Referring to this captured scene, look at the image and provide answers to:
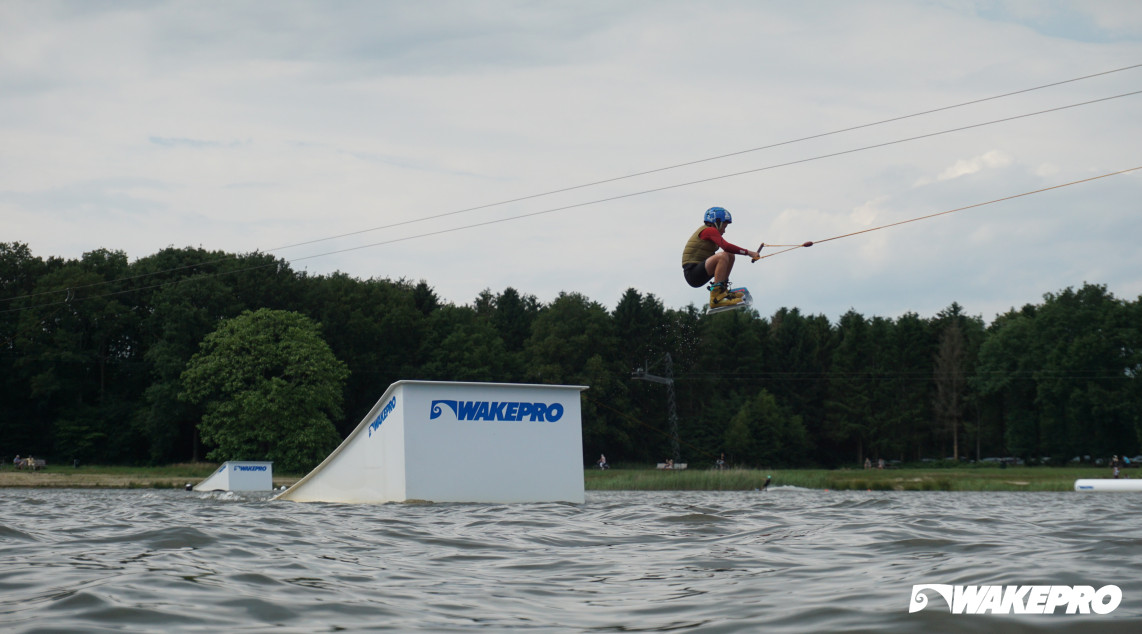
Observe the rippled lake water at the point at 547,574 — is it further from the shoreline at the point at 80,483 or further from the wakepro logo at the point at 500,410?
the shoreline at the point at 80,483

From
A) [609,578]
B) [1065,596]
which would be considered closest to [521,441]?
[609,578]

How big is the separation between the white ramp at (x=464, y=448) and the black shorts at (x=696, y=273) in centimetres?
253

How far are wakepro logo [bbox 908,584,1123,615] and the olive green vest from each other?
1107cm

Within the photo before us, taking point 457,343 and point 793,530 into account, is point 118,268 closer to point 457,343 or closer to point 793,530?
point 457,343

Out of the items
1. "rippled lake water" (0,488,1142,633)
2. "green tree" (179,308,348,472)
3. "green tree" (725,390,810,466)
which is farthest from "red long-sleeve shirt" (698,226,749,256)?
"green tree" (725,390,810,466)

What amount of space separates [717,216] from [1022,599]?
11318 mm

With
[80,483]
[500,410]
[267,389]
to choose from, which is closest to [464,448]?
[500,410]

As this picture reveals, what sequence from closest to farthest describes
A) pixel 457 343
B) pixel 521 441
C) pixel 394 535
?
1. pixel 394 535
2. pixel 521 441
3. pixel 457 343

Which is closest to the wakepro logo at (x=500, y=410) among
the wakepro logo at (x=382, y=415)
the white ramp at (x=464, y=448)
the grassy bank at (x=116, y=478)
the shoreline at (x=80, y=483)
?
the white ramp at (x=464, y=448)

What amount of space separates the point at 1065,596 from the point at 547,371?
80548 mm

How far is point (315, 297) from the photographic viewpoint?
74625mm

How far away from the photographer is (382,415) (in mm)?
15828

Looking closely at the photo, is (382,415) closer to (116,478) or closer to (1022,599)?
(1022,599)

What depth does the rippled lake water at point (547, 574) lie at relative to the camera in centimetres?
416
